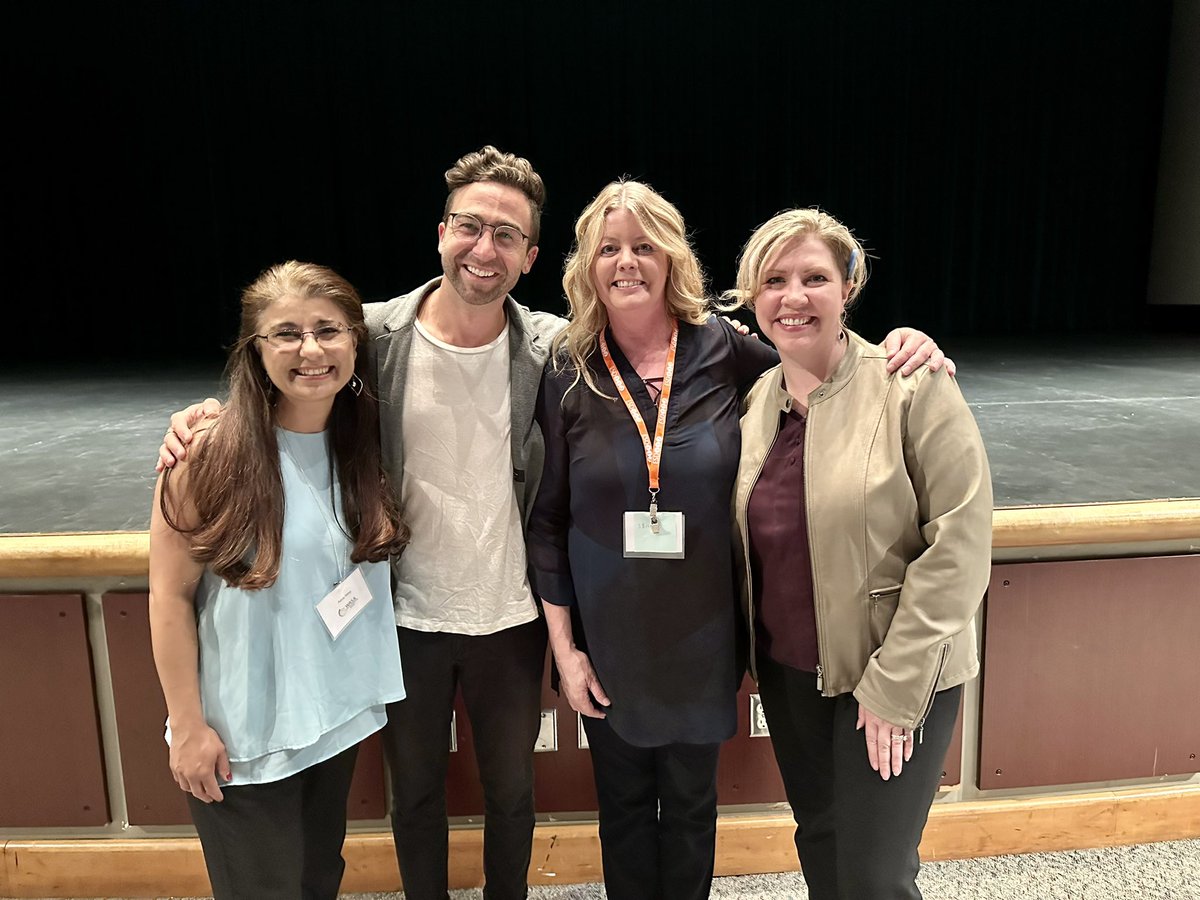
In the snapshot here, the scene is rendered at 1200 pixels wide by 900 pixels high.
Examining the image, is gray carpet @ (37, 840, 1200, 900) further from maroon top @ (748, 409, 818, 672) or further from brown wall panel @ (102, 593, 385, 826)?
maroon top @ (748, 409, 818, 672)

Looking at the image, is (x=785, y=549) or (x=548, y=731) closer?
(x=785, y=549)

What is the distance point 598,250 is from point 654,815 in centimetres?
87

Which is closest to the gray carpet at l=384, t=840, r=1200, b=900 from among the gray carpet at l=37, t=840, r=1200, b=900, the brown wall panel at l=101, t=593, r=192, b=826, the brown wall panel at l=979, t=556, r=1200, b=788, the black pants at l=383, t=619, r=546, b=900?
the gray carpet at l=37, t=840, r=1200, b=900

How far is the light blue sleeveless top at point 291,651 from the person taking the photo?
1002 millimetres

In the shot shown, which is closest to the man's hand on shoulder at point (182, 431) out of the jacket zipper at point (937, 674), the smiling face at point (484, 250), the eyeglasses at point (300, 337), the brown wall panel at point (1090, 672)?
the eyeglasses at point (300, 337)

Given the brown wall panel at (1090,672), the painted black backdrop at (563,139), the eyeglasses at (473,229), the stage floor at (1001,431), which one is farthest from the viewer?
the painted black backdrop at (563,139)

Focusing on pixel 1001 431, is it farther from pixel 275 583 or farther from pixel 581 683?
pixel 275 583

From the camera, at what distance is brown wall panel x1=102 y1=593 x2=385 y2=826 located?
146 cm

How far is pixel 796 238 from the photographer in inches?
40.2

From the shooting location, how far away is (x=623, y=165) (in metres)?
6.91

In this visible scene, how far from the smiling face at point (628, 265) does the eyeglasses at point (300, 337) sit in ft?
1.21

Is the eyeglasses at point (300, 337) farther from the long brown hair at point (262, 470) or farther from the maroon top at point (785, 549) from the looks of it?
the maroon top at point (785, 549)

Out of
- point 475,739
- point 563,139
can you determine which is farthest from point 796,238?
point 563,139

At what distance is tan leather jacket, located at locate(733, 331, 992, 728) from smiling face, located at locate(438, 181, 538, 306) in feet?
1.63
